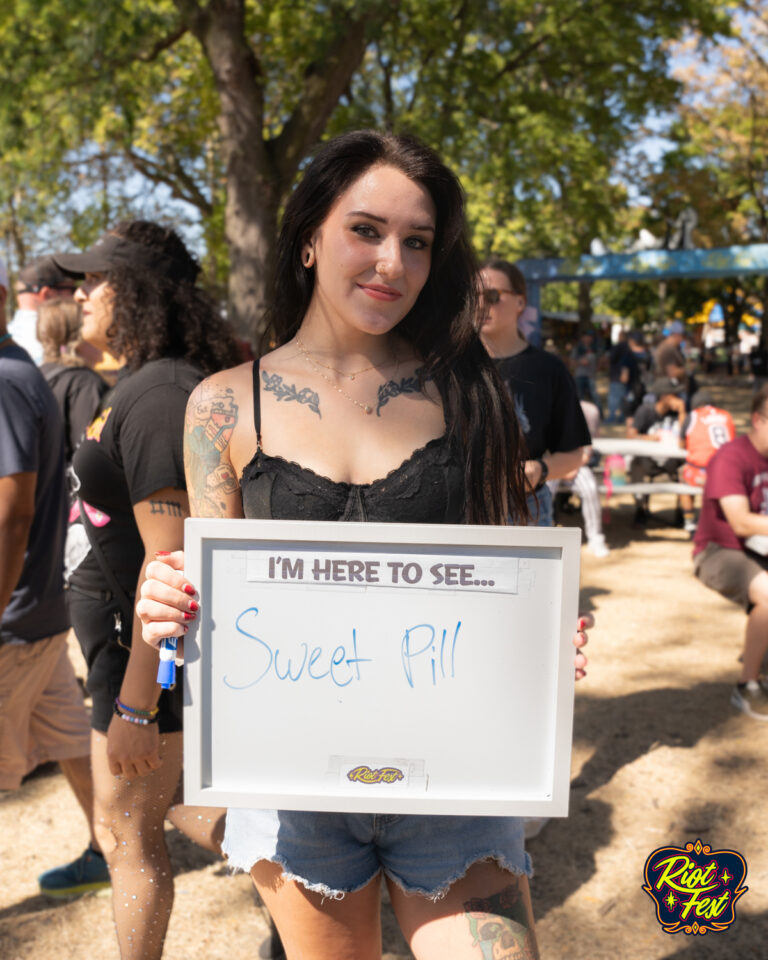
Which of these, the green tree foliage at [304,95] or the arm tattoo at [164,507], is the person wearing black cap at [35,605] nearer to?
the arm tattoo at [164,507]

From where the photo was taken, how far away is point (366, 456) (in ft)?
5.87

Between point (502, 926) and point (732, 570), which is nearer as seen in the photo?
point (502, 926)

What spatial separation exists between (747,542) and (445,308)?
3.58 m

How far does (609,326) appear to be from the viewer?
63812mm

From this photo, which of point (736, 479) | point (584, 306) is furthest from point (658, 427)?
point (584, 306)

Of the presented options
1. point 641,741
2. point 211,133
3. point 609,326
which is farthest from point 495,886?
point 609,326

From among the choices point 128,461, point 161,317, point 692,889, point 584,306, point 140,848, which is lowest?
point 692,889

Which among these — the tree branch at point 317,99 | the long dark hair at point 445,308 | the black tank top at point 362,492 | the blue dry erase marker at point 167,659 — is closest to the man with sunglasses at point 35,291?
the long dark hair at point 445,308

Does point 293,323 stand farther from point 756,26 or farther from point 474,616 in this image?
point 756,26

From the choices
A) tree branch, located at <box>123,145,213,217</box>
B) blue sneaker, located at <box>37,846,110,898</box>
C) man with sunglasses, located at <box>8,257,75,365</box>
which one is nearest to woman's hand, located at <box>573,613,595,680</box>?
Answer: blue sneaker, located at <box>37,846,110,898</box>

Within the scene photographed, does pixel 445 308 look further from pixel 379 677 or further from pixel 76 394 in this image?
pixel 76 394

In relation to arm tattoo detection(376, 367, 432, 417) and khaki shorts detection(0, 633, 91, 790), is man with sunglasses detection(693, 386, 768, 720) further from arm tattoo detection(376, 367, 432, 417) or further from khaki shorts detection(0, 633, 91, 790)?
arm tattoo detection(376, 367, 432, 417)

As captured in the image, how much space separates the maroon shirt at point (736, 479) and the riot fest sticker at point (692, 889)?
2.31 meters

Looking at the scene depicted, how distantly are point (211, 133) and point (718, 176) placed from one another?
659 inches
